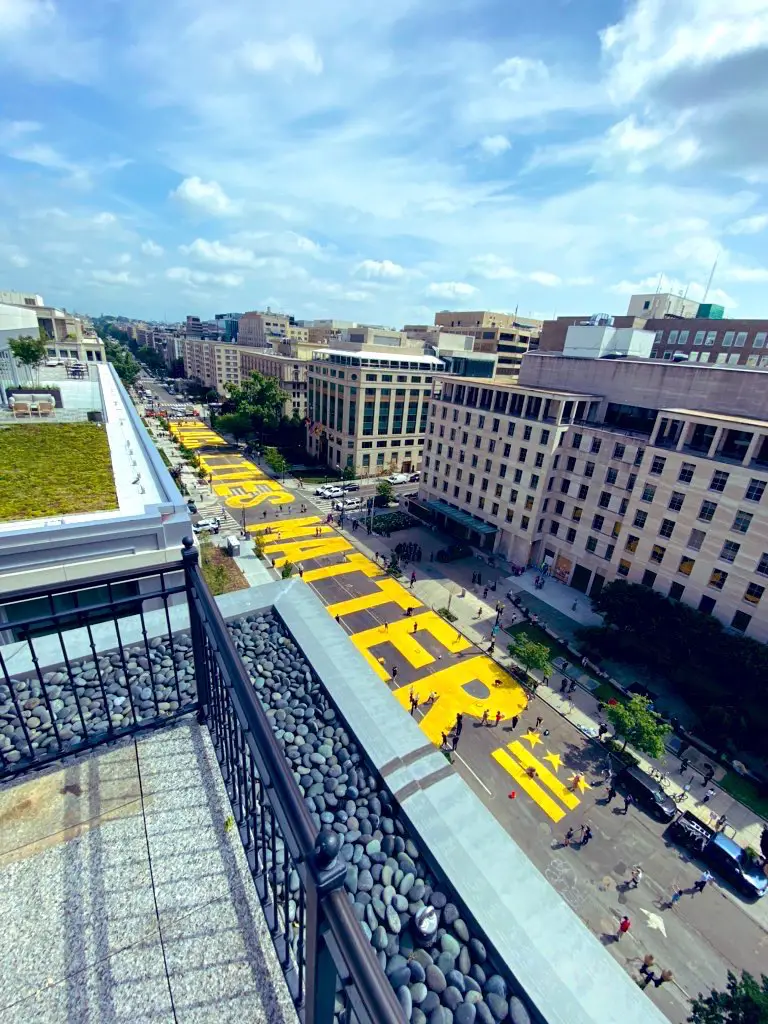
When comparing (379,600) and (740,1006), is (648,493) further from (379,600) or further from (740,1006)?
(740,1006)

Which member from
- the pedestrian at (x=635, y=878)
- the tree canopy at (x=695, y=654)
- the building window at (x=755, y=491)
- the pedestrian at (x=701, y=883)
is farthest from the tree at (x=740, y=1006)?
the building window at (x=755, y=491)

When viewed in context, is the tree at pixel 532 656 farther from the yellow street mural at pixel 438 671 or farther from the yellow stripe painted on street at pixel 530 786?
the yellow stripe painted on street at pixel 530 786

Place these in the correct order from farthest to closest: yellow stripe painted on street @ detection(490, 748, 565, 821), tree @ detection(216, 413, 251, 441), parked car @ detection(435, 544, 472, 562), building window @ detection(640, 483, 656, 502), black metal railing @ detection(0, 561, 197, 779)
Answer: tree @ detection(216, 413, 251, 441) < parked car @ detection(435, 544, 472, 562) < building window @ detection(640, 483, 656, 502) < yellow stripe painted on street @ detection(490, 748, 565, 821) < black metal railing @ detection(0, 561, 197, 779)

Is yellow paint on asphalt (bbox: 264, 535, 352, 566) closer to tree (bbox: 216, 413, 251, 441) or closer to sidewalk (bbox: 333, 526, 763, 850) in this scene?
sidewalk (bbox: 333, 526, 763, 850)

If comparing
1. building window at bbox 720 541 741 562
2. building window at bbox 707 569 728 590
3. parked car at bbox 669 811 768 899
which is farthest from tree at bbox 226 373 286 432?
parked car at bbox 669 811 768 899

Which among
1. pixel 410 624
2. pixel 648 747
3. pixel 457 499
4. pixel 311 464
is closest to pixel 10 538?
pixel 410 624

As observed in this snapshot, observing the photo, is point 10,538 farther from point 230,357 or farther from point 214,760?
point 230,357
